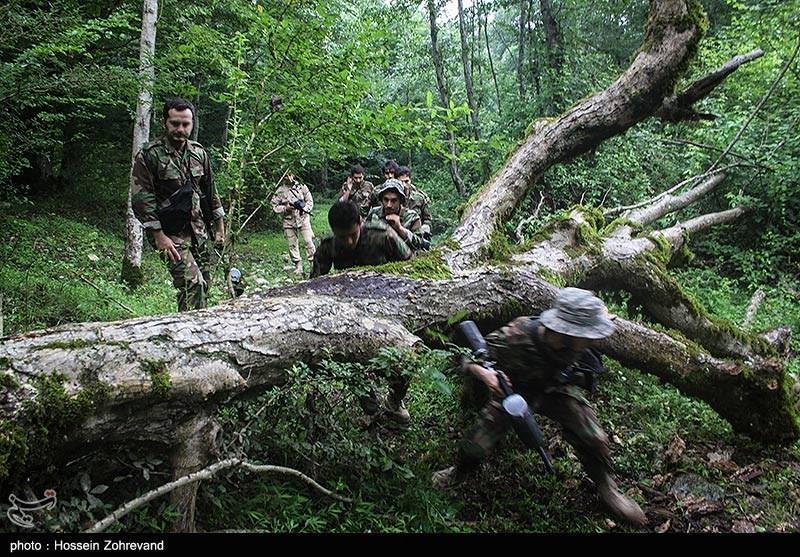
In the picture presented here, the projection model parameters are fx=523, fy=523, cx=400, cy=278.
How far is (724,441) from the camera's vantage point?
4457 mm

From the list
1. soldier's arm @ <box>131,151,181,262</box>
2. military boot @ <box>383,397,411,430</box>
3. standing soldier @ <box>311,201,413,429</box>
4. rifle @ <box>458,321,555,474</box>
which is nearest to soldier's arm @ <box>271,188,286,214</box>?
standing soldier @ <box>311,201,413,429</box>

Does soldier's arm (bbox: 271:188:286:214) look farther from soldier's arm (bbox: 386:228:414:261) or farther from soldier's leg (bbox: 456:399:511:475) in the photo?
soldier's leg (bbox: 456:399:511:475)

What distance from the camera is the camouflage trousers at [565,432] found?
3.39 meters

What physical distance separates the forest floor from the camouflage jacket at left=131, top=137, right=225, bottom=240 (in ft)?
5.60

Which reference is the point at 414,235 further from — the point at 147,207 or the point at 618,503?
the point at 618,503

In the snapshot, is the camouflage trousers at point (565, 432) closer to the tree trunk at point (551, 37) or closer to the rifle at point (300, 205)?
the rifle at point (300, 205)

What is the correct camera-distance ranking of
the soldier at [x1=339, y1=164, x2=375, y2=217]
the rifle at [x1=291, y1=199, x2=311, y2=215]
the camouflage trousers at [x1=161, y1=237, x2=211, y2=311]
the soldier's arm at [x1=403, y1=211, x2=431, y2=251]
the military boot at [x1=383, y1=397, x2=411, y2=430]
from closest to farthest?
the military boot at [x1=383, y1=397, x2=411, y2=430]
the camouflage trousers at [x1=161, y1=237, x2=211, y2=311]
the soldier's arm at [x1=403, y1=211, x2=431, y2=251]
the soldier at [x1=339, y1=164, x2=375, y2=217]
the rifle at [x1=291, y1=199, x2=311, y2=215]

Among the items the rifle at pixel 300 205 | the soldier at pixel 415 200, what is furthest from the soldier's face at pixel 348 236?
the rifle at pixel 300 205

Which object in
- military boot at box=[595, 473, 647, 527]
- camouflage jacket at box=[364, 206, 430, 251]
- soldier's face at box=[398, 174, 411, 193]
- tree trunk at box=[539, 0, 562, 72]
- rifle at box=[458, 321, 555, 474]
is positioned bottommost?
military boot at box=[595, 473, 647, 527]

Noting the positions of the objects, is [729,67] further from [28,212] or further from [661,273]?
[28,212]

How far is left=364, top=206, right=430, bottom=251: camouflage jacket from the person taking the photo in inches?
244

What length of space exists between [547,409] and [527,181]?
3.11 meters

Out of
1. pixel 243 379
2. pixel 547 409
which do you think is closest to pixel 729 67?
pixel 547 409

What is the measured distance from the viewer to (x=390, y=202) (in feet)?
19.9
